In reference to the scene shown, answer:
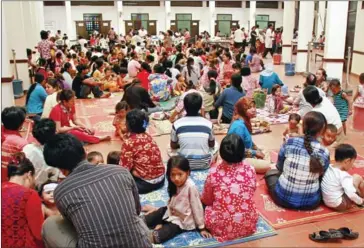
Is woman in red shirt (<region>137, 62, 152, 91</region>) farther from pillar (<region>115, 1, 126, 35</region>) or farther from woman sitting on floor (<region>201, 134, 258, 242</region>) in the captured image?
pillar (<region>115, 1, 126, 35</region>)

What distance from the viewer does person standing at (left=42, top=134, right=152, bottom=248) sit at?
2205 millimetres

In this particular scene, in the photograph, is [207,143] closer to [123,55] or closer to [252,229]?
[252,229]

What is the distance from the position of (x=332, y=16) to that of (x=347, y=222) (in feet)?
16.8

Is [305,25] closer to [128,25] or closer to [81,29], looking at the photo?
[128,25]

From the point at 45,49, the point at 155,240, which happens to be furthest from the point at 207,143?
the point at 45,49

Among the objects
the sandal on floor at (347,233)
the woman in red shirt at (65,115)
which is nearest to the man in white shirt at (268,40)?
the woman in red shirt at (65,115)

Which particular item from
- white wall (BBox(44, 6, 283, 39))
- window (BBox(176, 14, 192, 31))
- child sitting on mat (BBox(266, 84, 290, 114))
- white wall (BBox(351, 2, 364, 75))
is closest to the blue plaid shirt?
child sitting on mat (BBox(266, 84, 290, 114))

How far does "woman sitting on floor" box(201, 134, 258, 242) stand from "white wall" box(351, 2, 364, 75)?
890 cm

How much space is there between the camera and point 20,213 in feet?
7.68

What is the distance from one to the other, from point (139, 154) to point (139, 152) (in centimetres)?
2

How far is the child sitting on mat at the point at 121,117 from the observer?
5504mm

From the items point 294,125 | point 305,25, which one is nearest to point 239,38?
point 305,25

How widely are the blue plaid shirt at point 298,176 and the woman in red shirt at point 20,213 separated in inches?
78.2

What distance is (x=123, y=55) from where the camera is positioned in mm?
12648
